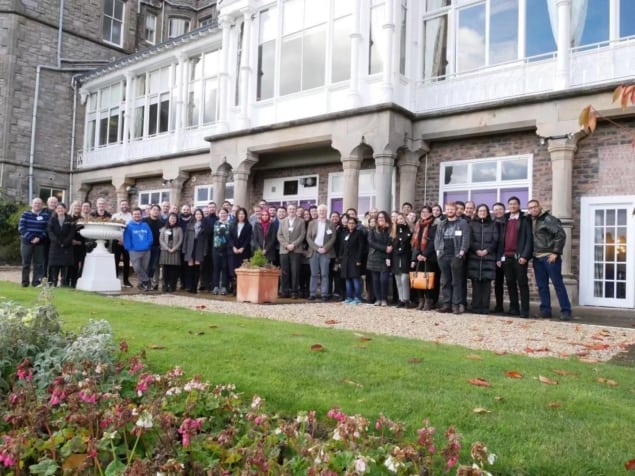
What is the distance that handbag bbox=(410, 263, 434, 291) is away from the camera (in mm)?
9648

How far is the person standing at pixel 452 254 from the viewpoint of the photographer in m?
9.16

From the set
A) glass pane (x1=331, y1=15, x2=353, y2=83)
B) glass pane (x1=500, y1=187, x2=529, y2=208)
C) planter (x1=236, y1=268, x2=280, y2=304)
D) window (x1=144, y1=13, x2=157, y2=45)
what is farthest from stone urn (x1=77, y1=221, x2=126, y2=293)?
window (x1=144, y1=13, x2=157, y2=45)

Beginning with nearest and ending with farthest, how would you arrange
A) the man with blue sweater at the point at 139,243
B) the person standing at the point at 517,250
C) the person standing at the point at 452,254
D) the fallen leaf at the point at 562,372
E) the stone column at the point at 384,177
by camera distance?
1. the fallen leaf at the point at 562,372
2. the person standing at the point at 517,250
3. the person standing at the point at 452,254
4. the man with blue sweater at the point at 139,243
5. the stone column at the point at 384,177

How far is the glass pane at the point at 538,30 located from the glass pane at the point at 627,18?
1335 mm

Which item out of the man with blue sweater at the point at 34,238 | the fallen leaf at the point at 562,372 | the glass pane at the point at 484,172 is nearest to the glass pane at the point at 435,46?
the glass pane at the point at 484,172

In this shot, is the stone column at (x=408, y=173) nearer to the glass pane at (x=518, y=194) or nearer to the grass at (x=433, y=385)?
the glass pane at (x=518, y=194)

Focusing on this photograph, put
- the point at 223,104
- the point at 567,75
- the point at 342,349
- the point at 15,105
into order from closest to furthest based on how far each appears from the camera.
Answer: the point at 342,349 → the point at 567,75 → the point at 223,104 → the point at 15,105

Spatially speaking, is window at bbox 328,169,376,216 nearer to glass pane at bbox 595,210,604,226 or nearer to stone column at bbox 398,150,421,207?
stone column at bbox 398,150,421,207

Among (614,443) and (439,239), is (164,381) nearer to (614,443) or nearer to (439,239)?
(614,443)

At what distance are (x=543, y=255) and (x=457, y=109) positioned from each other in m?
4.92

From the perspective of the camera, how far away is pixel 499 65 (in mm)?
12352

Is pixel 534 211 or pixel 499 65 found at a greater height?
pixel 499 65

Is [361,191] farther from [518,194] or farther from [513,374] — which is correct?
[513,374]

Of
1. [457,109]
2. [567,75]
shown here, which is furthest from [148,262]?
[567,75]
